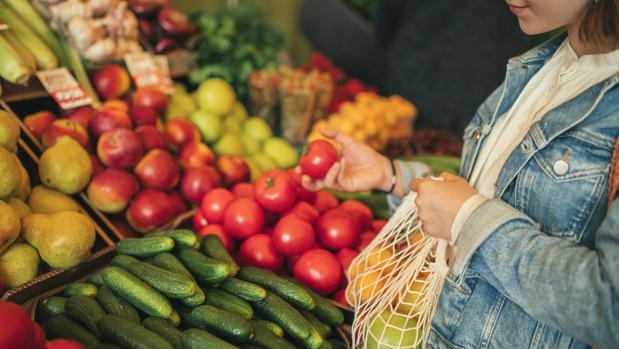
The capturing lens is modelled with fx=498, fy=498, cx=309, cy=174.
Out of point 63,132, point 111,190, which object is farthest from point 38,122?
point 111,190

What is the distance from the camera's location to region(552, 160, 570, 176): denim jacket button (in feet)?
4.54

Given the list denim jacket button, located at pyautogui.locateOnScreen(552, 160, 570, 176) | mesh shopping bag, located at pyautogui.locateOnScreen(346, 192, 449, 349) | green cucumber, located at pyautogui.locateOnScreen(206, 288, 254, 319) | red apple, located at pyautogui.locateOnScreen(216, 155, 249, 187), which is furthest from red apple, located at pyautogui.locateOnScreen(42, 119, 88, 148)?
denim jacket button, located at pyautogui.locateOnScreen(552, 160, 570, 176)

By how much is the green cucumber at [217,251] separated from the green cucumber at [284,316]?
0.19 metres

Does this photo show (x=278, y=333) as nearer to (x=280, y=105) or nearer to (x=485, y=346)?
(x=485, y=346)

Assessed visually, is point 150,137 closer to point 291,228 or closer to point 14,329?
point 291,228

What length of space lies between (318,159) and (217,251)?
0.61m

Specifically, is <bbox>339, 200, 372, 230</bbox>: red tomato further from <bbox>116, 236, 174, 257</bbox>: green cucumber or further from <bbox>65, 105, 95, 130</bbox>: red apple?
<bbox>65, 105, 95, 130</bbox>: red apple

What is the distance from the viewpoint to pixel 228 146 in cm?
318

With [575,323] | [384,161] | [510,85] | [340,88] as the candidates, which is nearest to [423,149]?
[340,88]

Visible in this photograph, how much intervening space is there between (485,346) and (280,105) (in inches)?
108

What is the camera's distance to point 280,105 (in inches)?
157

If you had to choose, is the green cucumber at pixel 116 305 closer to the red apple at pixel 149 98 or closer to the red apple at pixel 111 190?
the red apple at pixel 111 190

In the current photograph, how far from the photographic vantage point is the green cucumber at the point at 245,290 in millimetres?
1753

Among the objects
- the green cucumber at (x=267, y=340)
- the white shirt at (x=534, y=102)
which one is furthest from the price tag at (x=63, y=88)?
the white shirt at (x=534, y=102)
